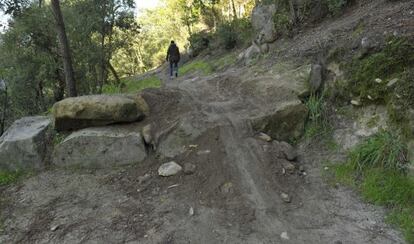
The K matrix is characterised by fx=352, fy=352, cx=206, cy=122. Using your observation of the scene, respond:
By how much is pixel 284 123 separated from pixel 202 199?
2.18 metres

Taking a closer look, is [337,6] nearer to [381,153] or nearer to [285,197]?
[381,153]

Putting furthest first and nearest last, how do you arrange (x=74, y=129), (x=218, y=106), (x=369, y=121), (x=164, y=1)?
(x=164, y=1), (x=218, y=106), (x=74, y=129), (x=369, y=121)

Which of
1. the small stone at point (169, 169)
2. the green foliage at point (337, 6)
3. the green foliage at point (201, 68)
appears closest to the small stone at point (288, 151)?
the small stone at point (169, 169)

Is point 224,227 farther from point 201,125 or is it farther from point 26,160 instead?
point 26,160

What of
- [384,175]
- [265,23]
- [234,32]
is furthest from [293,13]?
Result: [384,175]

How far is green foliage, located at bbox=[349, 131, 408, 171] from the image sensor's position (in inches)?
179

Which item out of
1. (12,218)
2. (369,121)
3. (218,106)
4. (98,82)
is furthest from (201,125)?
(98,82)

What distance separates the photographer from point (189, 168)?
5184 millimetres

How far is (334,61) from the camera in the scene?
21.4 feet

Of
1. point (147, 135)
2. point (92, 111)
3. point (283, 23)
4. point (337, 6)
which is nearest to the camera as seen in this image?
point (147, 135)

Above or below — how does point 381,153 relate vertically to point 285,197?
above

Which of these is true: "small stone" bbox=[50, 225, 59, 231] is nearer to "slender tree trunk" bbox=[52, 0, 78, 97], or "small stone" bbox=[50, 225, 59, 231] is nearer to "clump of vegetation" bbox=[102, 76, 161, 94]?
"slender tree trunk" bbox=[52, 0, 78, 97]

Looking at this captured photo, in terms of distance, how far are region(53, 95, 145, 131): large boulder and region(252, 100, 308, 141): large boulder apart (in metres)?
2.22

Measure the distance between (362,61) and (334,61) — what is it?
0.69 metres
